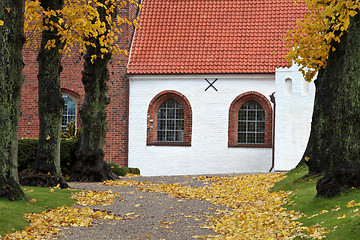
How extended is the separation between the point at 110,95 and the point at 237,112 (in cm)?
588

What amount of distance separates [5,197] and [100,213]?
70.3 inches

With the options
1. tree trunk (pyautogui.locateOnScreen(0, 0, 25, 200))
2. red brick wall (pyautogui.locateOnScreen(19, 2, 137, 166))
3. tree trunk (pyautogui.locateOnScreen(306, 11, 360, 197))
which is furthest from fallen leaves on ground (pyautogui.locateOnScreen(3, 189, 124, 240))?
red brick wall (pyautogui.locateOnScreen(19, 2, 137, 166))

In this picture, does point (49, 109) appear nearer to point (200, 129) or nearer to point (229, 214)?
point (229, 214)

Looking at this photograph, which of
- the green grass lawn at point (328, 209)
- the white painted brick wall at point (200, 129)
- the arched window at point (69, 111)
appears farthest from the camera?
the arched window at point (69, 111)

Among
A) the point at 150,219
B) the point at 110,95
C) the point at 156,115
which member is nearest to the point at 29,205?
the point at 150,219

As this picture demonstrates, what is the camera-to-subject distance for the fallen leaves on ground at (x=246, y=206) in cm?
934

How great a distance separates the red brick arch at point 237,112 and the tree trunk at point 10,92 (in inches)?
662

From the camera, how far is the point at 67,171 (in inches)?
789

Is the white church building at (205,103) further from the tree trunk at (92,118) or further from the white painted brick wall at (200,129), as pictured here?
the tree trunk at (92,118)

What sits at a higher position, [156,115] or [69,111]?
[69,111]

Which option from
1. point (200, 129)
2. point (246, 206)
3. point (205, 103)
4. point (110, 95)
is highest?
point (110, 95)

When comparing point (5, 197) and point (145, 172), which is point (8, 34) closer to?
point (5, 197)

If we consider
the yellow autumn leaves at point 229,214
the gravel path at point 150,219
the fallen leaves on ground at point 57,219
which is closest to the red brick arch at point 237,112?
the yellow autumn leaves at point 229,214

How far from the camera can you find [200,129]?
91.9ft
